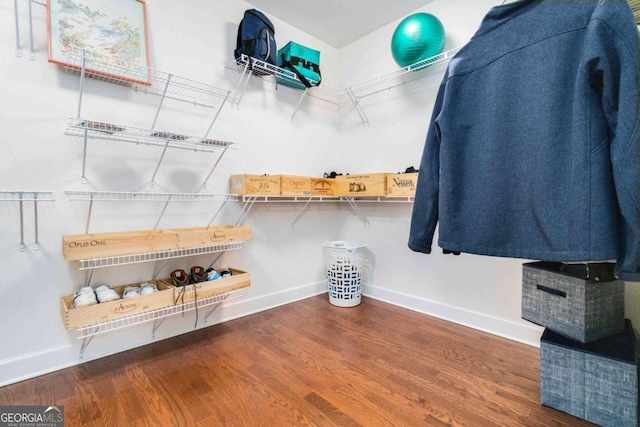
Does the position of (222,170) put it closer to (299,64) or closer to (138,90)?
(138,90)

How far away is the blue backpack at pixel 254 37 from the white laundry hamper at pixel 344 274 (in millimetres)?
1544

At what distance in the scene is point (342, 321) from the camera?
2.18 metres

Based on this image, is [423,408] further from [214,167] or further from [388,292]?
[214,167]

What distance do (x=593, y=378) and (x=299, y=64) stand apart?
2484mm

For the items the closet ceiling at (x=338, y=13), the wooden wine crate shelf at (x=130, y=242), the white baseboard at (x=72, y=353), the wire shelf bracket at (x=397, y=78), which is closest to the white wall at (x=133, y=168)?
the white baseboard at (x=72, y=353)

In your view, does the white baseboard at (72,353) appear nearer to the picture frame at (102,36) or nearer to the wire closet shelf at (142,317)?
the wire closet shelf at (142,317)

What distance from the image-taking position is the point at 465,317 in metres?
2.13

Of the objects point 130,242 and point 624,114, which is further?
point 130,242

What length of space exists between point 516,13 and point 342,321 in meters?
1.92

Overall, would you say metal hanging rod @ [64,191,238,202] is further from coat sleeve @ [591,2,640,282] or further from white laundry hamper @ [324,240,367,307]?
coat sleeve @ [591,2,640,282]

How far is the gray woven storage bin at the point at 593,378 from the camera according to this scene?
110cm

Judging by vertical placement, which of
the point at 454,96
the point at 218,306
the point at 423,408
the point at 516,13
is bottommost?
the point at 423,408

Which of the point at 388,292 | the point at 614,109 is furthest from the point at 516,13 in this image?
the point at 388,292

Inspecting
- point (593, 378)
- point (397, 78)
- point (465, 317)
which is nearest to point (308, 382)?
point (593, 378)
